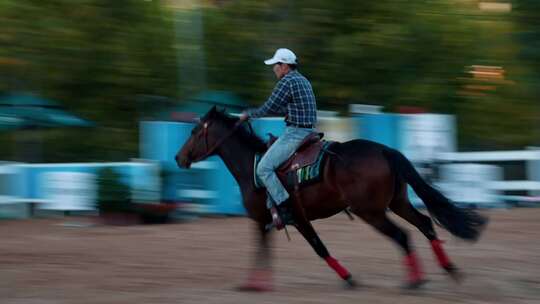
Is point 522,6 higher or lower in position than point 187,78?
higher

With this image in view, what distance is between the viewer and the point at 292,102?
8.92m

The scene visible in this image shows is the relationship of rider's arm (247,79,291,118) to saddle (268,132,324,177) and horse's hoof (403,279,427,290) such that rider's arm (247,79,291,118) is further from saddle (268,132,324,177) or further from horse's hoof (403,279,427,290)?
horse's hoof (403,279,427,290)

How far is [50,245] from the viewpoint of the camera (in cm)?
1253

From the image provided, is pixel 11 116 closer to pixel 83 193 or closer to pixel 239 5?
pixel 83 193

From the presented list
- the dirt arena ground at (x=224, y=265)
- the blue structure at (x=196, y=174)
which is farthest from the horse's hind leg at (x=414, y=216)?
the blue structure at (x=196, y=174)

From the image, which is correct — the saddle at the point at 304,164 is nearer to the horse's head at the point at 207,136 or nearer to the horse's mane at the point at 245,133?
the horse's mane at the point at 245,133

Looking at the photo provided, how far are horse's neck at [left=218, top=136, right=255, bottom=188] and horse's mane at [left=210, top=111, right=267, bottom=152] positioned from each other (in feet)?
0.17

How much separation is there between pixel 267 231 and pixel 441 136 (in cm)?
794

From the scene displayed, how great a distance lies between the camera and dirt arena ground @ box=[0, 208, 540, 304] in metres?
8.63

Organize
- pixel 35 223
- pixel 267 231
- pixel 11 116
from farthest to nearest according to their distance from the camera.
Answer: pixel 11 116 → pixel 35 223 → pixel 267 231

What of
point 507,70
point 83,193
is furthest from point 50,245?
point 507,70

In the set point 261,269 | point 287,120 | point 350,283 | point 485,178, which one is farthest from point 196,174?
point 350,283

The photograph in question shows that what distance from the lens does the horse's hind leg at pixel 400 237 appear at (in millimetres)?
8727

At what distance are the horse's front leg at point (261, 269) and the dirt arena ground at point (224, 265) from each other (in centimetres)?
17
